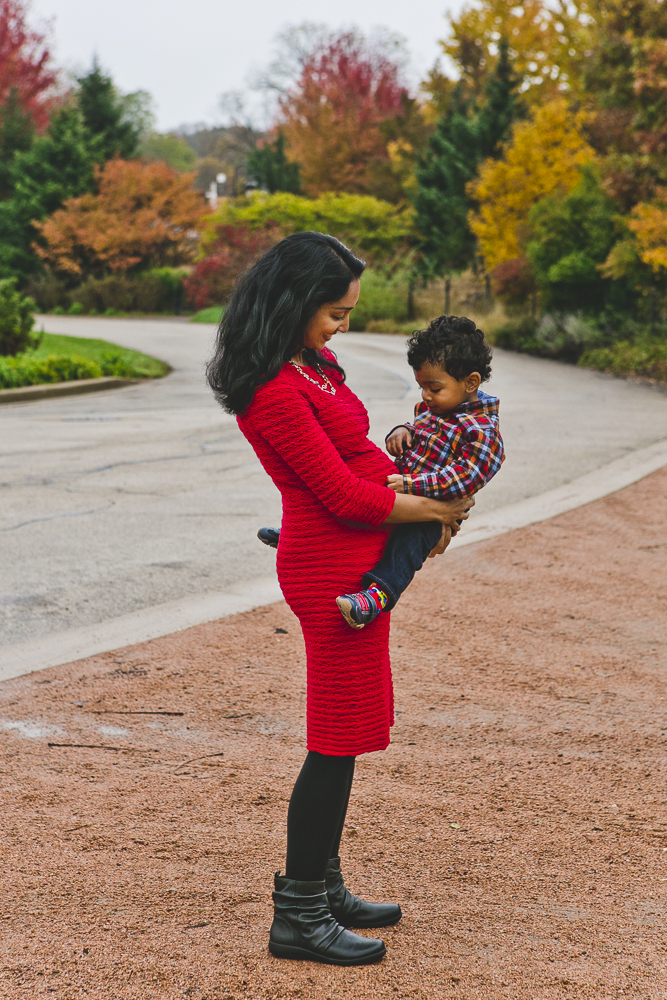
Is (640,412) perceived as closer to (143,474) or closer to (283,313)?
(143,474)

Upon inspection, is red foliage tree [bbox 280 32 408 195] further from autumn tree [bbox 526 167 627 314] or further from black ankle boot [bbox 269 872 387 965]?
black ankle boot [bbox 269 872 387 965]

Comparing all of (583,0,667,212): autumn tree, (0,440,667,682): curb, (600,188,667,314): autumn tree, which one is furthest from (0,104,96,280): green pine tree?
(0,440,667,682): curb

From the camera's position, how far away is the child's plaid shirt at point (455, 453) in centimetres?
224

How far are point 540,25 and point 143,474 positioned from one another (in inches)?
1698

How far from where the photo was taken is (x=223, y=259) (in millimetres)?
37781

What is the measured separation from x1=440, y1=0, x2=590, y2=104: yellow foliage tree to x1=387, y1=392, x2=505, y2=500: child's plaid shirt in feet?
140

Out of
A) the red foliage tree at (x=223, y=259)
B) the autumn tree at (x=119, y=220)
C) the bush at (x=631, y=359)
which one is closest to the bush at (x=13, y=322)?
the bush at (x=631, y=359)

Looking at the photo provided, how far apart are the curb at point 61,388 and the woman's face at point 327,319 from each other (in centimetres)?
1317

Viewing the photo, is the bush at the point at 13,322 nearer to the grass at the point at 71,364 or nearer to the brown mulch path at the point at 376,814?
the grass at the point at 71,364

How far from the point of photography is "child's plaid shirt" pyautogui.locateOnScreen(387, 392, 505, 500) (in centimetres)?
224

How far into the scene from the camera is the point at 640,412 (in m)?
14.1

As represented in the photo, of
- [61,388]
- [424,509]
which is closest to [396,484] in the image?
[424,509]

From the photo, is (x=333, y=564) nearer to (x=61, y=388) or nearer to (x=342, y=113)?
(x=61, y=388)

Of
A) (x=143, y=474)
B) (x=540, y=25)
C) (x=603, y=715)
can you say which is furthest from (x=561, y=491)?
(x=540, y=25)
